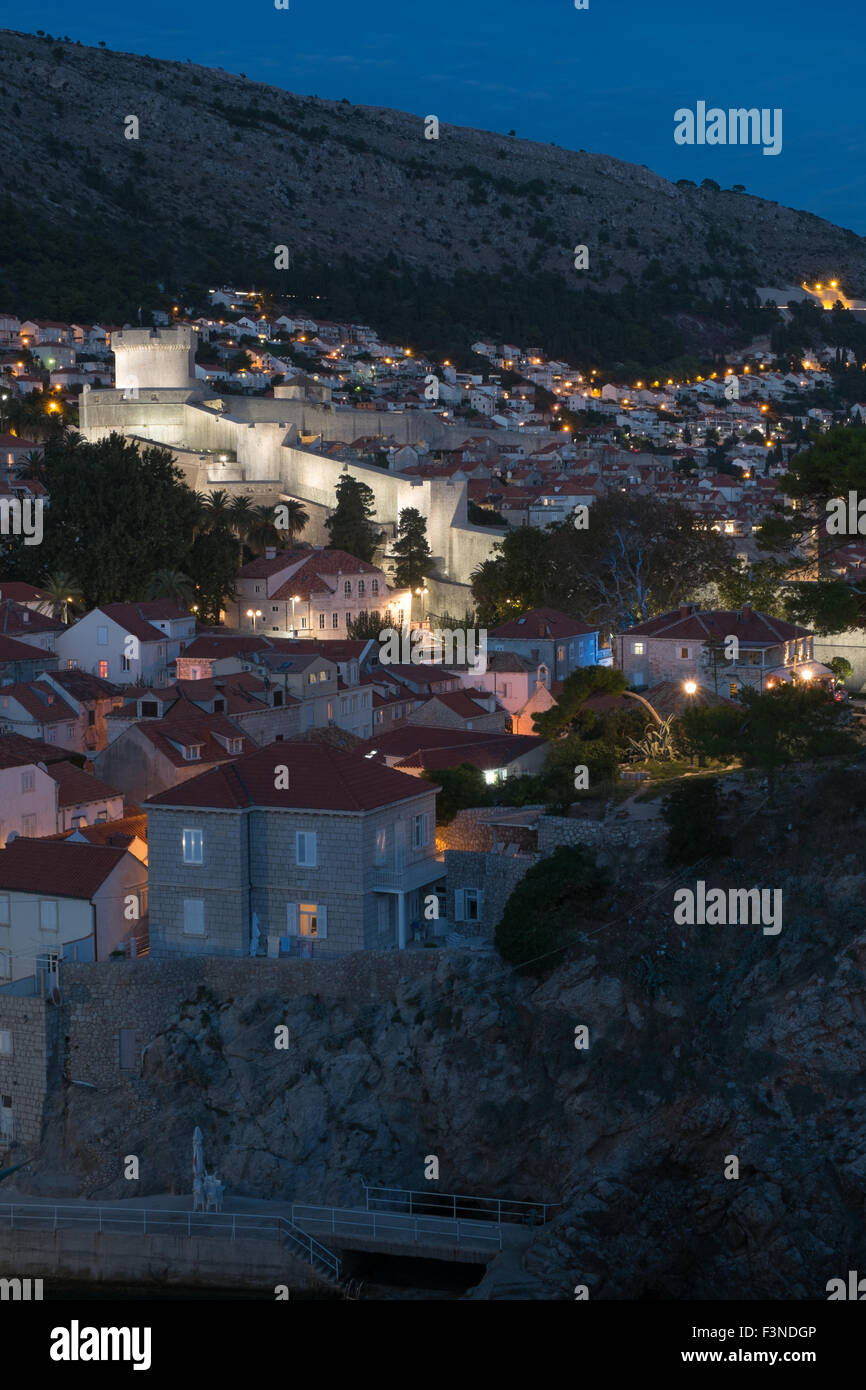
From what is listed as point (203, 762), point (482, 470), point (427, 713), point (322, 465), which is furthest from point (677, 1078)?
point (482, 470)

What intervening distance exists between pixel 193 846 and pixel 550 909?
6327mm

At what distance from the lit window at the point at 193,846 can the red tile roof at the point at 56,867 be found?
179 cm

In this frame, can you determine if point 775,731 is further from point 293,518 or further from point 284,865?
point 293,518

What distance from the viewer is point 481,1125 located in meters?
28.3

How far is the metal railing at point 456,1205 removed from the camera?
2700cm

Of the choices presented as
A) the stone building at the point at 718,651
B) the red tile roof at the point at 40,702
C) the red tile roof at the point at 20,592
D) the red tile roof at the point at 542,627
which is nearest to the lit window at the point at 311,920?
the red tile roof at the point at 40,702

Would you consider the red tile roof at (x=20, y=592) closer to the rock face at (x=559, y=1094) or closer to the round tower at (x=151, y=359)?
the round tower at (x=151, y=359)

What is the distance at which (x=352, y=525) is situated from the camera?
2464 inches

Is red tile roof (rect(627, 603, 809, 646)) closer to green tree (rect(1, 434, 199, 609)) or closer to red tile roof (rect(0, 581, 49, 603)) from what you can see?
green tree (rect(1, 434, 199, 609))

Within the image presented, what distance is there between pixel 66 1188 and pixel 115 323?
245 ft

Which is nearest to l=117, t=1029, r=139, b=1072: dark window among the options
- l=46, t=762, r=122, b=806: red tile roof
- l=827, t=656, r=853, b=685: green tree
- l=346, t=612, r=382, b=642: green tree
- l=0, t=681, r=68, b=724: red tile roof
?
l=46, t=762, r=122, b=806: red tile roof

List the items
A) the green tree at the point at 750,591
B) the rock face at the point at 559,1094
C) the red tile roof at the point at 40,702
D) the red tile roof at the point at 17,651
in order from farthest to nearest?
the red tile roof at the point at 17,651
the green tree at the point at 750,591
the red tile roof at the point at 40,702
the rock face at the point at 559,1094

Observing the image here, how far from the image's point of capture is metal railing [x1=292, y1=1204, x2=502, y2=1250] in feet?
85.4

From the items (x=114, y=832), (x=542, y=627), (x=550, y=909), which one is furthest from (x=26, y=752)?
(x=542, y=627)
